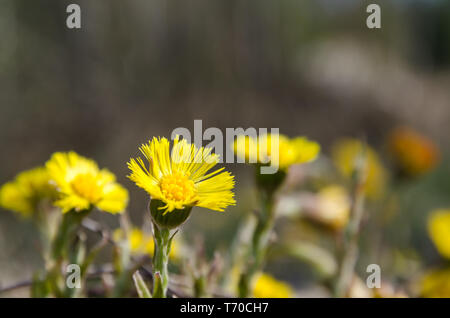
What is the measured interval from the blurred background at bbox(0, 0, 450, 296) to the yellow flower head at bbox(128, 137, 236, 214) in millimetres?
573

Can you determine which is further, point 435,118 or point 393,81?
point 393,81

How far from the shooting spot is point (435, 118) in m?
5.44

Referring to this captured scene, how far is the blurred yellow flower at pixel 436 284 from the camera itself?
1.77 ft

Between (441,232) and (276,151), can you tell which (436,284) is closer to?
(441,232)

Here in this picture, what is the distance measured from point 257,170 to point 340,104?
4571 millimetres

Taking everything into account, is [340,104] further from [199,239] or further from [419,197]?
[199,239]

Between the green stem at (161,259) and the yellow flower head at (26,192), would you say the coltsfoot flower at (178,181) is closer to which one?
the green stem at (161,259)

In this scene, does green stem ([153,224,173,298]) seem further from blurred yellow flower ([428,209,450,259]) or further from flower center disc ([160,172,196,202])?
blurred yellow flower ([428,209,450,259])

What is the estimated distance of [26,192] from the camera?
0.52m

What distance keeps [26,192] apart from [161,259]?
222 millimetres

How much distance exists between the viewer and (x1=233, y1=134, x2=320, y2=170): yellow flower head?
48cm

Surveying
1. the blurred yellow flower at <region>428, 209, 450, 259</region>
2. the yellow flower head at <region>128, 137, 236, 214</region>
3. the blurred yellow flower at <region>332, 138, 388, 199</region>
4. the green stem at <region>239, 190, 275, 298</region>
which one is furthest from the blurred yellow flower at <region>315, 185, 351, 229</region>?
the blurred yellow flower at <region>332, 138, 388, 199</region>

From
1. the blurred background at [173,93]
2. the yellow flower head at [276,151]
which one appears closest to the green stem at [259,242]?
the yellow flower head at [276,151]
